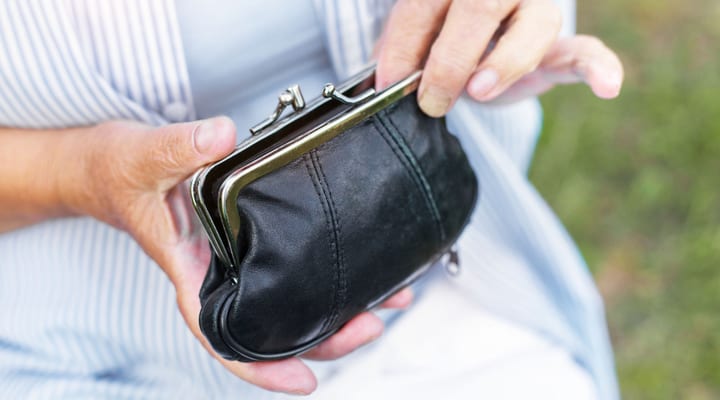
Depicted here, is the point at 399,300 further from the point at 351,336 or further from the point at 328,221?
the point at 328,221

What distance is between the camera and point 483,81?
3.43ft

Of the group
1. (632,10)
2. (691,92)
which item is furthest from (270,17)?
(632,10)

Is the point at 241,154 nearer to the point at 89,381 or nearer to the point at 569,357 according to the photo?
the point at 89,381

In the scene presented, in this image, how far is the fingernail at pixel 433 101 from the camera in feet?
3.40

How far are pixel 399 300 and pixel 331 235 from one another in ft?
0.88

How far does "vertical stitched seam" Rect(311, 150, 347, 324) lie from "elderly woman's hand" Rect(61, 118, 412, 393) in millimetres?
87

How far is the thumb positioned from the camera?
34.4 inches

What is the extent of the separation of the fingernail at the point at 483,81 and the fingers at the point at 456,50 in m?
0.01

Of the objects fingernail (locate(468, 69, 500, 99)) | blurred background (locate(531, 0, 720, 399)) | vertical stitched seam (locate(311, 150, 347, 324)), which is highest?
fingernail (locate(468, 69, 500, 99))

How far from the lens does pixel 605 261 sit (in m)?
2.11

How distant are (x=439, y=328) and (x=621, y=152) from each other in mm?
1253

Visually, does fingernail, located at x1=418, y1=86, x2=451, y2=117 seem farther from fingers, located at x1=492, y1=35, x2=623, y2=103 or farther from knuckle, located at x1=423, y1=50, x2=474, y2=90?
fingers, located at x1=492, y1=35, x2=623, y2=103

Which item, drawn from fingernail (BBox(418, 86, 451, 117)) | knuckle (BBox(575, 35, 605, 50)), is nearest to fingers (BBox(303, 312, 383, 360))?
fingernail (BBox(418, 86, 451, 117))

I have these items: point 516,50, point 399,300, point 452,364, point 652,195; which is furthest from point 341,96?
point 652,195
